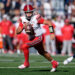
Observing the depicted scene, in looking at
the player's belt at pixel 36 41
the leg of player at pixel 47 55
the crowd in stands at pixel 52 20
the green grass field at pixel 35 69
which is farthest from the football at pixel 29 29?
the crowd in stands at pixel 52 20

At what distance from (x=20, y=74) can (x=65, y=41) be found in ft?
27.2

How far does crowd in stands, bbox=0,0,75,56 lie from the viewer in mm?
16062

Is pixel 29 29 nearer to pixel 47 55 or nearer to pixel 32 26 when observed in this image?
pixel 32 26

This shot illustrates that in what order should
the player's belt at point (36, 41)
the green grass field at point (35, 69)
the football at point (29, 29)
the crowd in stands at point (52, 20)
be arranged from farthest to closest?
the crowd in stands at point (52, 20), the player's belt at point (36, 41), the football at point (29, 29), the green grass field at point (35, 69)

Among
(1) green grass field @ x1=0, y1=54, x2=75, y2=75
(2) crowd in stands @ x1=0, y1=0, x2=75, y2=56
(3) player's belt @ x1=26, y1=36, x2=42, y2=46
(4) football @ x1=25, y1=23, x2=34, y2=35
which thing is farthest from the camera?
(2) crowd in stands @ x1=0, y1=0, x2=75, y2=56

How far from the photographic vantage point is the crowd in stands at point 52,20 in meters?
16.1

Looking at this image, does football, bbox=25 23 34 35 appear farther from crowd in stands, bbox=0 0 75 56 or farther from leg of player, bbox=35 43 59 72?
crowd in stands, bbox=0 0 75 56

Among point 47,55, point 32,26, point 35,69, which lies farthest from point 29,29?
point 35,69

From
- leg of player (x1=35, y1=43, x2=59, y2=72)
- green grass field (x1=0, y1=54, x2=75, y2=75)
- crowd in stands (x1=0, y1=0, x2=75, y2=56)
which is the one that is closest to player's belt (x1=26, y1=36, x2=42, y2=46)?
leg of player (x1=35, y1=43, x2=59, y2=72)

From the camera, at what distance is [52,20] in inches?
675

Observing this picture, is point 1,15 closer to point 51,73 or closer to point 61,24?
point 61,24

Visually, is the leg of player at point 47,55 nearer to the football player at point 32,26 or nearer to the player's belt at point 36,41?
the football player at point 32,26

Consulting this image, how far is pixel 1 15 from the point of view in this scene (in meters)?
17.8


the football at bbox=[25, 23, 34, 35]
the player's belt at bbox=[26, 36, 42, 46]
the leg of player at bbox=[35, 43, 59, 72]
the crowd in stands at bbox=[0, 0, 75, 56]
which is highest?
the football at bbox=[25, 23, 34, 35]
